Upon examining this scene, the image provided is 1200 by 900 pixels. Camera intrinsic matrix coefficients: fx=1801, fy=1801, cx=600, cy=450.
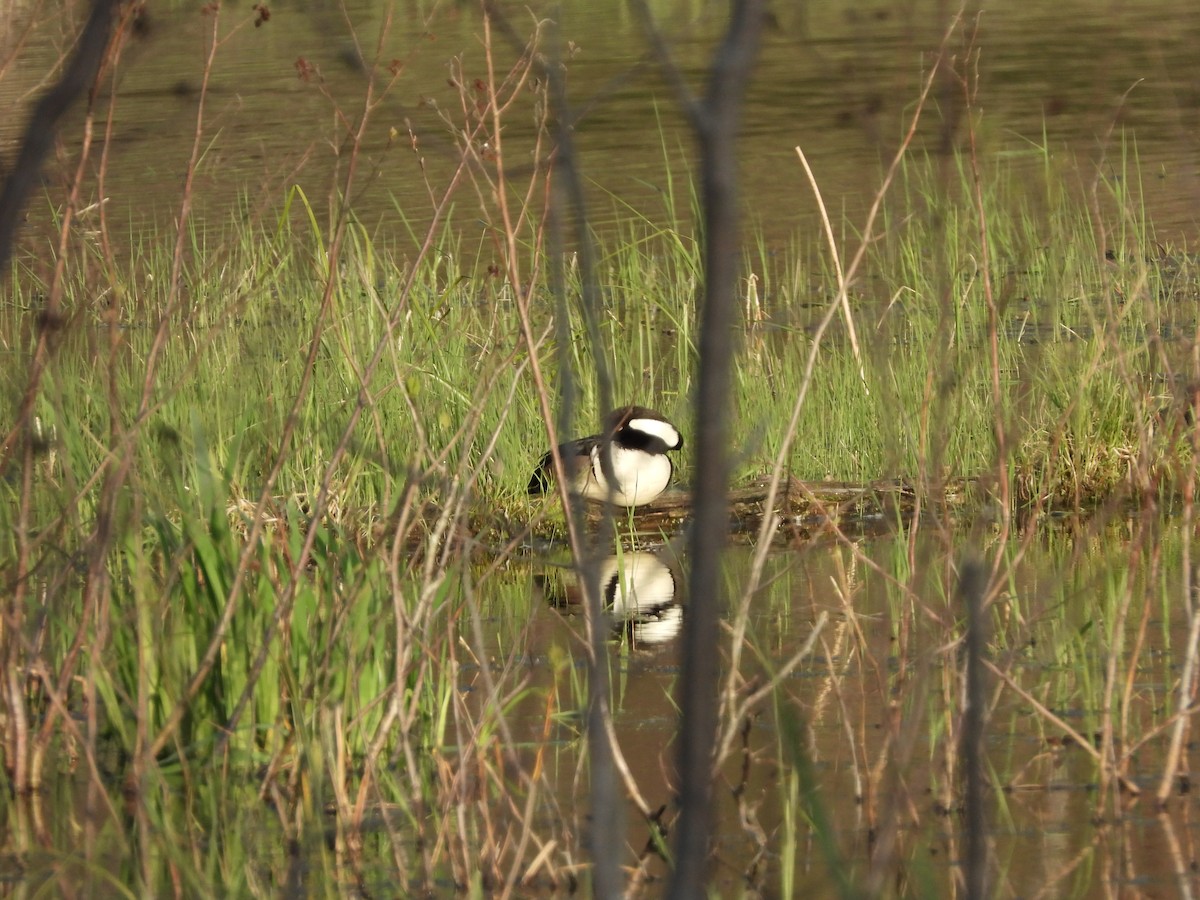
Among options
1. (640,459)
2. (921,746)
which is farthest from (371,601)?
(640,459)

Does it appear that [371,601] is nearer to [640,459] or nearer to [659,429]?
[640,459]

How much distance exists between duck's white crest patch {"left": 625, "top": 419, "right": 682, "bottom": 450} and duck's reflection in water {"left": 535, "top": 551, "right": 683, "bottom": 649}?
1.20 ft

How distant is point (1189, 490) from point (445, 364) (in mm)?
2777

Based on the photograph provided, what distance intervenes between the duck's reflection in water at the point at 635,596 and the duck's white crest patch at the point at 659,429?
0.37 metres

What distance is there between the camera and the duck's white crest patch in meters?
5.17

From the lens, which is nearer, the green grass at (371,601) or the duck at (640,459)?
the green grass at (371,601)

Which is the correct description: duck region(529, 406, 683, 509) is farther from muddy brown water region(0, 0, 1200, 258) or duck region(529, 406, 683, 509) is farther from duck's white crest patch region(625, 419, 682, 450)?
muddy brown water region(0, 0, 1200, 258)

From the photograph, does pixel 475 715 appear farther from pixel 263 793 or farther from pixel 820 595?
pixel 820 595

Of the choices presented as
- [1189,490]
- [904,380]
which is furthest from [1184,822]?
[904,380]

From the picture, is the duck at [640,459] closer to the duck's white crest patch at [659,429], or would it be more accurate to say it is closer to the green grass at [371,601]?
the duck's white crest patch at [659,429]

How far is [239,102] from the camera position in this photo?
11.5ft

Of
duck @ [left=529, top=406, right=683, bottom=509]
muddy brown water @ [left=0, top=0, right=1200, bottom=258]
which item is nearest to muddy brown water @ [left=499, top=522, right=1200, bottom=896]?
duck @ [left=529, top=406, right=683, bottom=509]

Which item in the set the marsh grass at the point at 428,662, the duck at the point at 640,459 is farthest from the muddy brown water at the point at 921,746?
the duck at the point at 640,459

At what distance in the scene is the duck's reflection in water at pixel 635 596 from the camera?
13.7ft
